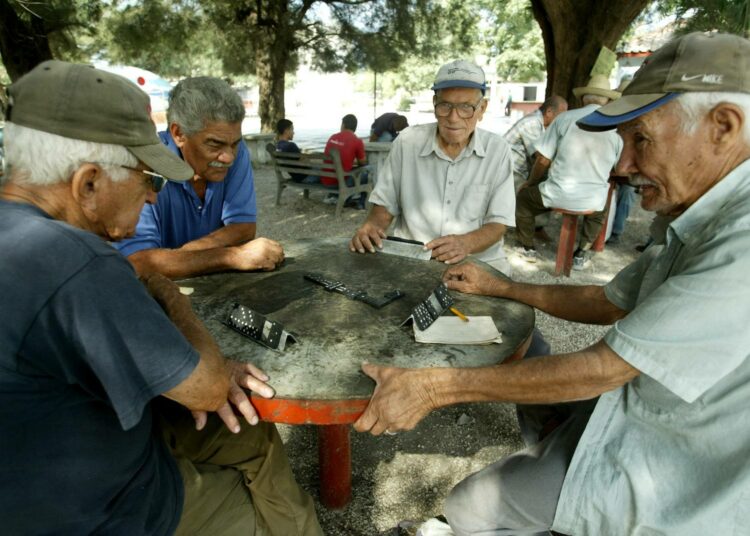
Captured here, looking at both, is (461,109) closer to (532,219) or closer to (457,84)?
(457,84)

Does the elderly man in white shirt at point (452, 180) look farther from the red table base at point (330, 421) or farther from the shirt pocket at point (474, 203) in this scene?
the red table base at point (330, 421)

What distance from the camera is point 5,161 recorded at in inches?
43.4

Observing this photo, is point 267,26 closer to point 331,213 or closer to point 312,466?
point 331,213

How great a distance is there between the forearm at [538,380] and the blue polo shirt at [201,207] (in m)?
1.58

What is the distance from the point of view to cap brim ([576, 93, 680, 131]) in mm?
1206

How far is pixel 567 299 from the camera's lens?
1897 millimetres

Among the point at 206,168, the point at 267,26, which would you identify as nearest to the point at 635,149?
the point at 206,168

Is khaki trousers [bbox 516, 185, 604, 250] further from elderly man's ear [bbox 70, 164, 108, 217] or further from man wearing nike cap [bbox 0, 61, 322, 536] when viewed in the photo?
elderly man's ear [bbox 70, 164, 108, 217]

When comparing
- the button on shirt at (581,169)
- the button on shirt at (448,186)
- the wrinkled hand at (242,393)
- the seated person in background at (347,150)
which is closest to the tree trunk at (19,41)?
the seated person in background at (347,150)

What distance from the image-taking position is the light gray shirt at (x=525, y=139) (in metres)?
6.06

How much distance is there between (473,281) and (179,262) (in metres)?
1.22

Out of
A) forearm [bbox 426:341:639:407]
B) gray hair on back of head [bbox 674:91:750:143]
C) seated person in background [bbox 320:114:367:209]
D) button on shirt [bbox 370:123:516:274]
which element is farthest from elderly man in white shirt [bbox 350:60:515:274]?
seated person in background [bbox 320:114:367:209]

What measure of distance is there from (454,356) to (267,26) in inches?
499

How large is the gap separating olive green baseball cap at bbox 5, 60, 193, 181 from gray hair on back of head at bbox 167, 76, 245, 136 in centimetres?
92
